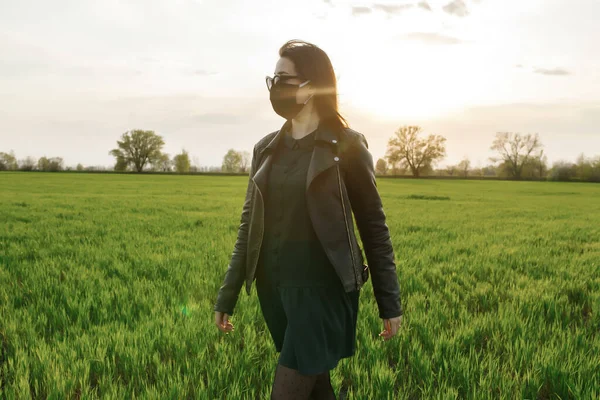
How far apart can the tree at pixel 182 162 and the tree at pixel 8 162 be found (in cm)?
3413

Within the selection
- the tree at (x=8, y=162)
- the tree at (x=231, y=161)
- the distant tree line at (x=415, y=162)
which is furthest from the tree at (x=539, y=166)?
the tree at (x=8, y=162)

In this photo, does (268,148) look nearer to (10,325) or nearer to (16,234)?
(10,325)

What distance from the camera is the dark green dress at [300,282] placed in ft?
6.14

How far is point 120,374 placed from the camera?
9.73ft

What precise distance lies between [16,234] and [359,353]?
9.22m

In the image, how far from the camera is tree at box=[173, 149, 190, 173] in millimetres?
104812

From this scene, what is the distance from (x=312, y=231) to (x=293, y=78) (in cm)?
79

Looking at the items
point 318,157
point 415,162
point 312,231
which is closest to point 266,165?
point 318,157

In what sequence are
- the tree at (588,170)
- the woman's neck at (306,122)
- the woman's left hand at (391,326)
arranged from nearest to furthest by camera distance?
the woman's left hand at (391,326)
the woman's neck at (306,122)
the tree at (588,170)

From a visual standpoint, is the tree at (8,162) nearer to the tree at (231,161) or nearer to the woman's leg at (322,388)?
the tree at (231,161)

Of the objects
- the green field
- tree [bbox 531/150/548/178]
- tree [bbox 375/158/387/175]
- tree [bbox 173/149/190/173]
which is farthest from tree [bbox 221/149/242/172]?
the green field

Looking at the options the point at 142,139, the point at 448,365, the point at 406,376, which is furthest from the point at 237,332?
the point at 142,139

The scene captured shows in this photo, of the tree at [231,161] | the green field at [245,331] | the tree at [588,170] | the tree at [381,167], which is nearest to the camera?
the green field at [245,331]

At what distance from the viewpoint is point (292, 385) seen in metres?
1.87
